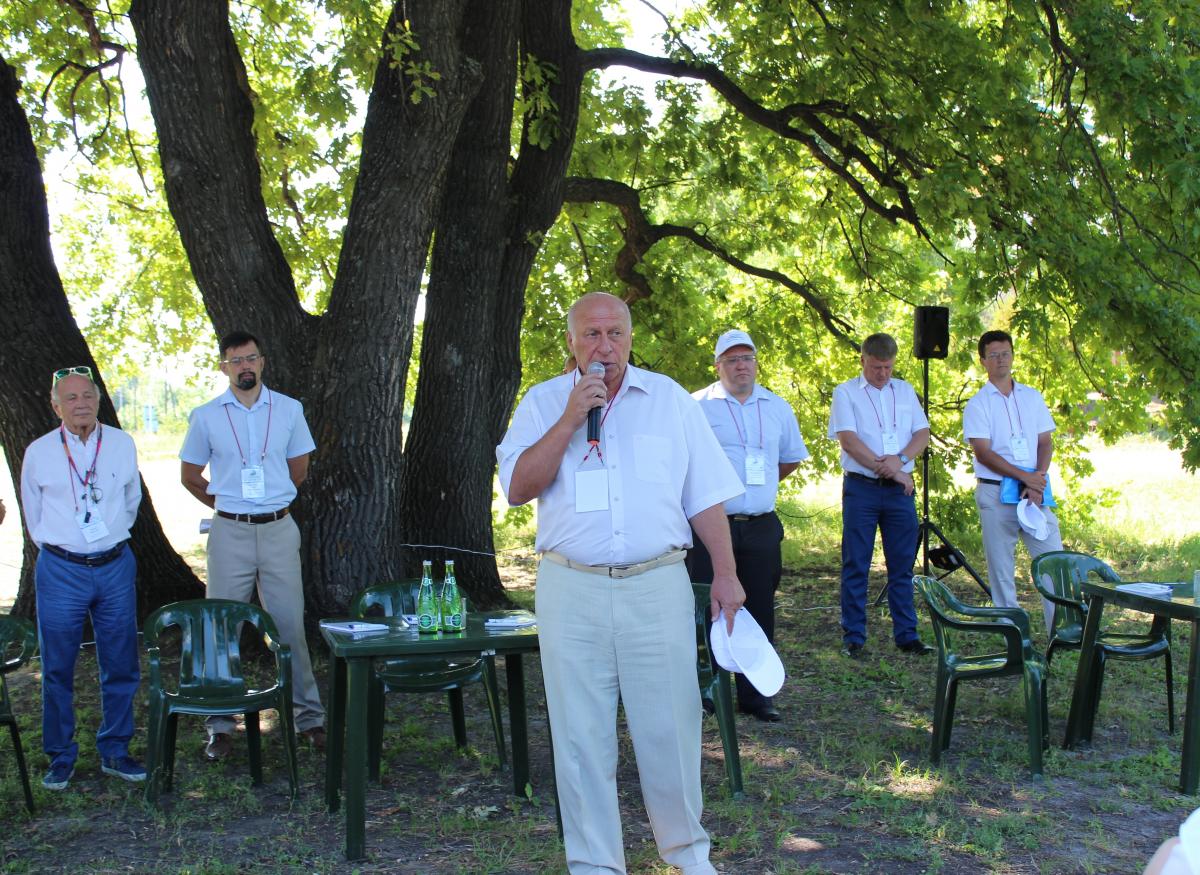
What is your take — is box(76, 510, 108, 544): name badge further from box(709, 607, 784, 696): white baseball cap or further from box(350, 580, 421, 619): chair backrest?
box(709, 607, 784, 696): white baseball cap

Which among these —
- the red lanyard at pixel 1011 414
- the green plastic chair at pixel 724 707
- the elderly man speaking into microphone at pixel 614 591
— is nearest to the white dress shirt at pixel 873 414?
the red lanyard at pixel 1011 414

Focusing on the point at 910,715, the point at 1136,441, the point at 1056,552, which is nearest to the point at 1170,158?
the point at 1056,552

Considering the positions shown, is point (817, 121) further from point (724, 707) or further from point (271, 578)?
point (271, 578)

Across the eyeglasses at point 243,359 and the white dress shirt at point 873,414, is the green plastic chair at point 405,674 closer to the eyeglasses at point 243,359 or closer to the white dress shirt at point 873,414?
the eyeglasses at point 243,359

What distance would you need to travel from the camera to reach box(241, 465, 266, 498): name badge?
5621 mm

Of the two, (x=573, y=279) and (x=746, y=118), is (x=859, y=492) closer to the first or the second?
(x=746, y=118)

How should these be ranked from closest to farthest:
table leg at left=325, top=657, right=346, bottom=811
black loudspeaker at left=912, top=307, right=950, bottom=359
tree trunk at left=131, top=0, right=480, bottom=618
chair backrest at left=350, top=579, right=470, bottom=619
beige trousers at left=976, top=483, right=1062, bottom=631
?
table leg at left=325, top=657, right=346, bottom=811
chair backrest at left=350, top=579, right=470, bottom=619
tree trunk at left=131, top=0, right=480, bottom=618
beige trousers at left=976, top=483, right=1062, bottom=631
black loudspeaker at left=912, top=307, right=950, bottom=359

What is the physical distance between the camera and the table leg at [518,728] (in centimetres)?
512

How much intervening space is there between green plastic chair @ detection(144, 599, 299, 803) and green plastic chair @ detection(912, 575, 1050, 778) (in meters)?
2.97

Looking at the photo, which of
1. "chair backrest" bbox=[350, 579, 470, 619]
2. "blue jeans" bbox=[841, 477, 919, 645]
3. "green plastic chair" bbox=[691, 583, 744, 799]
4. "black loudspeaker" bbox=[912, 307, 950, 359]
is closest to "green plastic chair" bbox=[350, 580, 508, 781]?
"chair backrest" bbox=[350, 579, 470, 619]

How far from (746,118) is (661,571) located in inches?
322

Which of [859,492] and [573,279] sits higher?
[573,279]

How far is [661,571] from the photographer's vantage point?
3748 millimetres

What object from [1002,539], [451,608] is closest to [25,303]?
[451,608]
